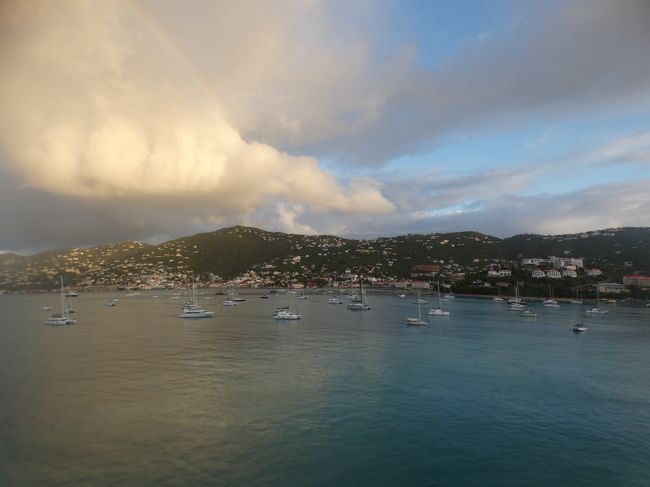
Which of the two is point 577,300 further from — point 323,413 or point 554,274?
point 323,413

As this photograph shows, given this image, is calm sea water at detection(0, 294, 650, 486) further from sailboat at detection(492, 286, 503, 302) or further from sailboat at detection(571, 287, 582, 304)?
Result: sailboat at detection(492, 286, 503, 302)

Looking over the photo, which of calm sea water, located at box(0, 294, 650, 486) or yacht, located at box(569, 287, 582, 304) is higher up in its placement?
calm sea water, located at box(0, 294, 650, 486)

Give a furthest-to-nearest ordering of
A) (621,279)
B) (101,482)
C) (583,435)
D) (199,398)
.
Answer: (621,279), (199,398), (583,435), (101,482)

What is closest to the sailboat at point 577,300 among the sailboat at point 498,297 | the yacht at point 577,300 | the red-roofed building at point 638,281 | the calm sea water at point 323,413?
the yacht at point 577,300

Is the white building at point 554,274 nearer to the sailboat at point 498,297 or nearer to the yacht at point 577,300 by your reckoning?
the yacht at point 577,300

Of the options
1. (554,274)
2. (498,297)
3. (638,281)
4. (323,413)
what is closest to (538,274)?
(554,274)

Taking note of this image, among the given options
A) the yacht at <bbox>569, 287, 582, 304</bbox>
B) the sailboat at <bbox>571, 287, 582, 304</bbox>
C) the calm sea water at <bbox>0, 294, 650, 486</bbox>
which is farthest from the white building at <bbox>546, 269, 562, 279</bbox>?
the calm sea water at <bbox>0, 294, 650, 486</bbox>

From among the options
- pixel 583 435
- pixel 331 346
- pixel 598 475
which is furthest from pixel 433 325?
pixel 598 475

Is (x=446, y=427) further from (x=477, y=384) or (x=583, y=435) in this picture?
(x=477, y=384)

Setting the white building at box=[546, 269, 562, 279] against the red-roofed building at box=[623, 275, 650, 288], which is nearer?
the red-roofed building at box=[623, 275, 650, 288]
